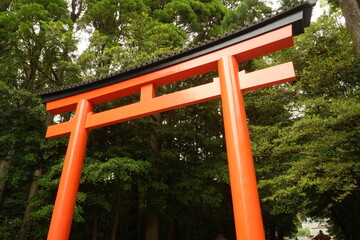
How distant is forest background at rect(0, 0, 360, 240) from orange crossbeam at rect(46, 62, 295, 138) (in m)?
1.35

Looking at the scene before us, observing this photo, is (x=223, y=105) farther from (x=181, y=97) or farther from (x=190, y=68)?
(x=190, y=68)

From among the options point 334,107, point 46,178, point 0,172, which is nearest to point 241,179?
point 334,107

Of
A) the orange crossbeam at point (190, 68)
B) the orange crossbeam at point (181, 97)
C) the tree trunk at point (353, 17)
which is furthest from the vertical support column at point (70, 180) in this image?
the tree trunk at point (353, 17)

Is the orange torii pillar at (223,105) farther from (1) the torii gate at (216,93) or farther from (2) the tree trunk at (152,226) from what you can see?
(2) the tree trunk at (152,226)

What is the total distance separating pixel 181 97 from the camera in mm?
4453

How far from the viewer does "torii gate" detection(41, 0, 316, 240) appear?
11.1 feet

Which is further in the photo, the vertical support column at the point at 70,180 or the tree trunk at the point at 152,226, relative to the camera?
the tree trunk at the point at 152,226

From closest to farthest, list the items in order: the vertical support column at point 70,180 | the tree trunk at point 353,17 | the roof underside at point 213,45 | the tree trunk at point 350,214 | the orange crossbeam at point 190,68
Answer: the roof underside at point 213,45, the orange crossbeam at point 190,68, the vertical support column at point 70,180, the tree trunk at point 353,17, the tree trunk at point 350,214

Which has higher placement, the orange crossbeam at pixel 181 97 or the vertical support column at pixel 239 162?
the orange crossbeam at pixel 181 97

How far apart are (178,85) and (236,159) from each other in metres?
7.36

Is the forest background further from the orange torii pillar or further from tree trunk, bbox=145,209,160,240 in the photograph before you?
the orange torii pillar

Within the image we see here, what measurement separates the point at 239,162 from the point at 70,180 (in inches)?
135

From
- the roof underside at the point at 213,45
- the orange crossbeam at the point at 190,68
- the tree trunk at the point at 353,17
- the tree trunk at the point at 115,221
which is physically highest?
the tree trunk at the point at 353,17

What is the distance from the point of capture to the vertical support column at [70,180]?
4.38 meters
